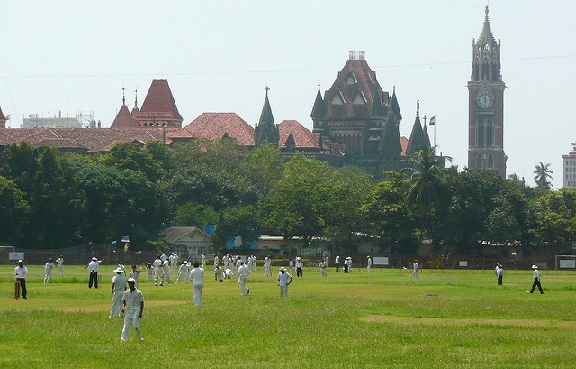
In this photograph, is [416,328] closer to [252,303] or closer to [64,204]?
[252,303]

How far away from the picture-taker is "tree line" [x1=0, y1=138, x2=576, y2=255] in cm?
10762

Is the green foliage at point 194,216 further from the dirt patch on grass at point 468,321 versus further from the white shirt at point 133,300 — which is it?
the white shirt at point 133,300

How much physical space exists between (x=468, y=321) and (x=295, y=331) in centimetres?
699

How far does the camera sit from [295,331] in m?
35.4

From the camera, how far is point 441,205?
373 ft

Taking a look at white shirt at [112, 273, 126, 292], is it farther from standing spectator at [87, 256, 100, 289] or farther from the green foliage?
the green foliage

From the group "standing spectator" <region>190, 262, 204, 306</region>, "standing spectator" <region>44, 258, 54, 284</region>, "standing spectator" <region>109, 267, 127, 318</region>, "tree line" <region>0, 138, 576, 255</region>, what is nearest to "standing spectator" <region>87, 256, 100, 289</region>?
"standing spectator" <region>44, 258, 54, 284</region>

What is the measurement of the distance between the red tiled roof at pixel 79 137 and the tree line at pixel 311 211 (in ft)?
161

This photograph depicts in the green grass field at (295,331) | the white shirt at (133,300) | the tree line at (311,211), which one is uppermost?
the tree line at (311,211)

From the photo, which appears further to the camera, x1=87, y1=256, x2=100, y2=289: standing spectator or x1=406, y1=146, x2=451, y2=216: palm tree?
x1=406, y1=146, x2=451, y2=216: palm tree

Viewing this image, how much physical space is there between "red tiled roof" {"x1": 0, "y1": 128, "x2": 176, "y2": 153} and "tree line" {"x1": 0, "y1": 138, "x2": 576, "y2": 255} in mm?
49051

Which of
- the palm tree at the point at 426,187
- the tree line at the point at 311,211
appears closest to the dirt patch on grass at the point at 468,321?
the tree line at the point at 311,211

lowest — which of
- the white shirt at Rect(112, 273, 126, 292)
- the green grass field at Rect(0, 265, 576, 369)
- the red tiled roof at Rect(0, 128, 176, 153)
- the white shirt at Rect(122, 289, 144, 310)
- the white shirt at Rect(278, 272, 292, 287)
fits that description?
the green grass field at Rect(0, 265, 576, 369)

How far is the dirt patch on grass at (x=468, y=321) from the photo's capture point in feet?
127
